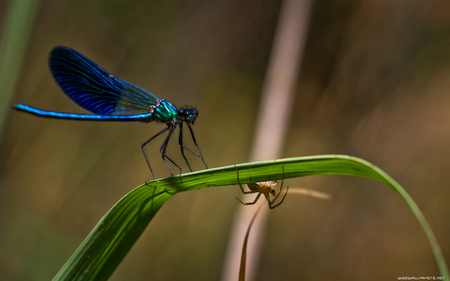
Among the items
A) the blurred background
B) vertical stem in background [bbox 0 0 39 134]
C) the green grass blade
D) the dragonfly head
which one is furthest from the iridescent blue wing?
the blurred background

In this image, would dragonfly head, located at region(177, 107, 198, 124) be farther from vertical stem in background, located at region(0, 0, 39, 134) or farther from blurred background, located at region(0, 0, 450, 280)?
blurred background, located at region(0, 0, 450, 280)

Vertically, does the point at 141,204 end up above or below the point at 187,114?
below

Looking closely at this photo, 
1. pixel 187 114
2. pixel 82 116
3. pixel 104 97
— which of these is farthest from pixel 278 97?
pixel 82 116

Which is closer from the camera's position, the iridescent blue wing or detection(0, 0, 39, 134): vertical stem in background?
detection(0, 0, 39, 134): vertical stem in background

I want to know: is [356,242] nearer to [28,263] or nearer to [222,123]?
[222,123]

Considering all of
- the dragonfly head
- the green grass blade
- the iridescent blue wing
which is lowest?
the green grass blade

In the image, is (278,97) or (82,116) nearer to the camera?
(82,116)

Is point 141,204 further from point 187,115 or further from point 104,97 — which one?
point 104,97
